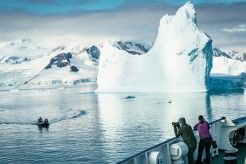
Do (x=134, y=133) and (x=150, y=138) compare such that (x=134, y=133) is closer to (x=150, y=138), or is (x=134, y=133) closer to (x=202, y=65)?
(x=150, y=138)

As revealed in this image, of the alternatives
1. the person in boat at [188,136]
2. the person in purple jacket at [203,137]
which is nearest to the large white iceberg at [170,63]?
the person in purple jacket at [203,137]

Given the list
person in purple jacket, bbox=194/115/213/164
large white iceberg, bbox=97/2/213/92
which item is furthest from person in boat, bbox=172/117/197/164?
large white iceberg, bbox=97/2/213/92

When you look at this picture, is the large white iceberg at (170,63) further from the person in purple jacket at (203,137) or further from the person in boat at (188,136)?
the person in boat at (188,136)

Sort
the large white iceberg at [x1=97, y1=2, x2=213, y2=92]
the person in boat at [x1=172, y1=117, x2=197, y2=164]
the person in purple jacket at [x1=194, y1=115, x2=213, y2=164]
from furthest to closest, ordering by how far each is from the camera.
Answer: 1. the large white iceberg at [x1=97, y1=2, x2=213, y2=92]
2. the person in purple jacket at [x1=194, y1=115, x2=213, y2=164]
3. the person in boat at [x1=172, y1=117, x2=197, y2=164]

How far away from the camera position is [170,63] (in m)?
70.6

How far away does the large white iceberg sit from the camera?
66375mm

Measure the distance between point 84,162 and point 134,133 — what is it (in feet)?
31.4

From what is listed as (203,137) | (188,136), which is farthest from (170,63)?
(188,136)

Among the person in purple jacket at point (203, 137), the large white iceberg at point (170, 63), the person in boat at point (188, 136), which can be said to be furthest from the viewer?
the large white iceberg at point (170, 63)

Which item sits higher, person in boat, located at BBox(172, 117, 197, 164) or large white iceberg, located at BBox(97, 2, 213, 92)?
large white iceberg, located at BBox(97, 2, 213, 92)

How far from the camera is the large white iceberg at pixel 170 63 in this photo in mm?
66375

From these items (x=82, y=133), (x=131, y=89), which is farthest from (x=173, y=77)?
(x=82, y=133)

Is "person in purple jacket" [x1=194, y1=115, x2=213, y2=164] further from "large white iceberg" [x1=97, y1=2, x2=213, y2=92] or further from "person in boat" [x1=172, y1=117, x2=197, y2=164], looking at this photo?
"large white iceberg" [x1=97, y1=2, x2=213, y2=92]

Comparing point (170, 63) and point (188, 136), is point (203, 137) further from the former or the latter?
point (170, 63)
